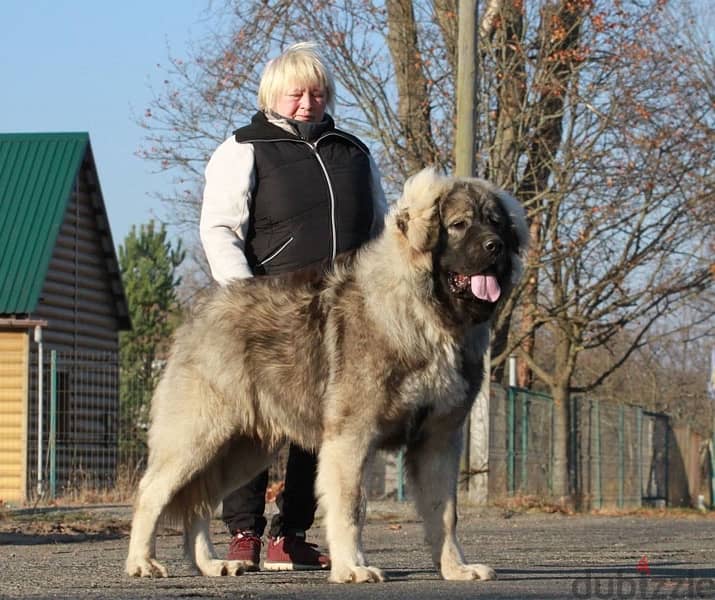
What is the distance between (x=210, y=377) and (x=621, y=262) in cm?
1548

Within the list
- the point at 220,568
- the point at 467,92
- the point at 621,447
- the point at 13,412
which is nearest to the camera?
the point at 220,568

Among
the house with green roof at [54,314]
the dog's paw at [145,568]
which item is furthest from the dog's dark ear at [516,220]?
the house with green roof at [54,314]

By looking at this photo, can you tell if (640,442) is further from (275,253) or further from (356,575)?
(356,575)

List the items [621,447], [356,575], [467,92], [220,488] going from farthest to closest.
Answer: [621,447], [467,92], [220,488], [356,575]

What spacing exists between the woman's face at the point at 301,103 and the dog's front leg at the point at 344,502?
2.04 metres

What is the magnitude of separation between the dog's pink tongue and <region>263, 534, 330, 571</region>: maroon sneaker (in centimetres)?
199

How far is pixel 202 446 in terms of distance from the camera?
7.01 metres

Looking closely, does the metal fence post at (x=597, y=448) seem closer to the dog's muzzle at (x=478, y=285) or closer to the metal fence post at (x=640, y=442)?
the metal fence post at (x=640, y=442)

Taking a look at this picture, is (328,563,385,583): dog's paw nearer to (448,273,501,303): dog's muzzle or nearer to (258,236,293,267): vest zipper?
(448,273,501,303): dog's muzzle

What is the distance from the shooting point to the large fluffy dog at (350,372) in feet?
21.2

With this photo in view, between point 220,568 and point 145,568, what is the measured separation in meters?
0.43

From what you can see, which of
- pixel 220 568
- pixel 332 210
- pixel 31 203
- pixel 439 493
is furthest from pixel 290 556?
pixel 31 203

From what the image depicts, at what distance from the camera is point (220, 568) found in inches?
282

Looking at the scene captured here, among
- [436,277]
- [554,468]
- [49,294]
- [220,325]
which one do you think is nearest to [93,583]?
[220,325]
